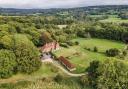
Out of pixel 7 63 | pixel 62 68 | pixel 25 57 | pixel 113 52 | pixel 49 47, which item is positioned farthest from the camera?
pixel 49 47

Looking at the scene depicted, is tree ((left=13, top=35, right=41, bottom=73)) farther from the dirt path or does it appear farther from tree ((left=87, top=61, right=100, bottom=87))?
tree ((left=87, top=61, right=100, bottom=87))

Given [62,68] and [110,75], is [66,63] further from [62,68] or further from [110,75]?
[110,75]

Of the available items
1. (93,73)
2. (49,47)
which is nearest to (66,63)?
(93,73)

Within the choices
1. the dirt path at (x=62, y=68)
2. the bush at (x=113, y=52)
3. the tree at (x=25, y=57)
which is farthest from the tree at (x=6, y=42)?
the bush at (x=113, y=52)

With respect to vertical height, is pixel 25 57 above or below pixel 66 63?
above

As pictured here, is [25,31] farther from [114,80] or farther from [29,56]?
[114,80]

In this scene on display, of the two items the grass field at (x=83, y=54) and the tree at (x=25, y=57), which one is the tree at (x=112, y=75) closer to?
the grass field at (x=83, y=54)

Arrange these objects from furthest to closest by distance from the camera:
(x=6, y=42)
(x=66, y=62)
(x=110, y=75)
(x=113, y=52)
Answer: (x=113, y=52)
(x=66, y=62)
(x=6, y=42)
(x=110, y=75)
